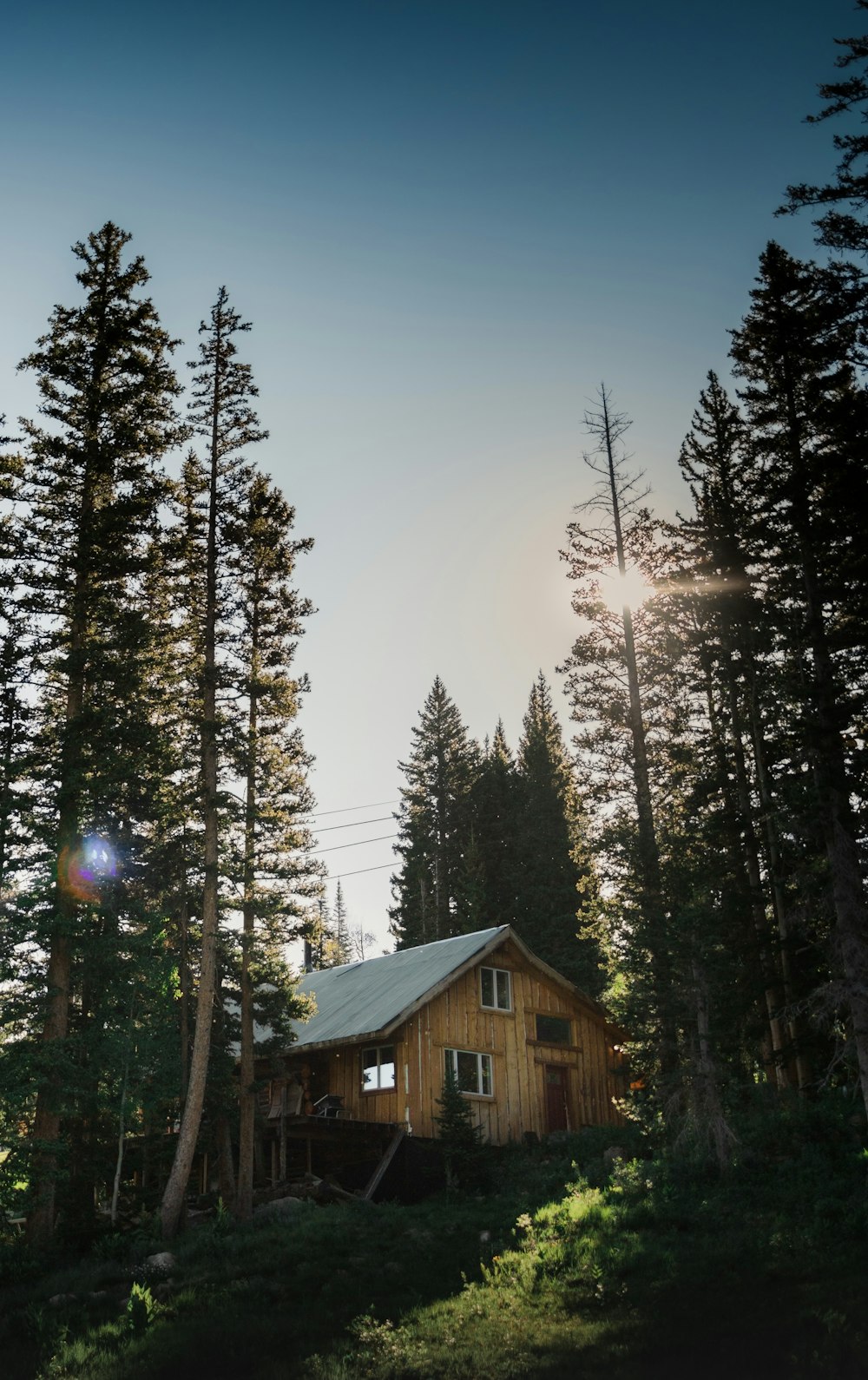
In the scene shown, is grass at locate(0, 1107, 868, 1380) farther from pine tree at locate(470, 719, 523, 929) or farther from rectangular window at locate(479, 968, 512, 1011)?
pine tree at locate(470, 719, 523, 929)

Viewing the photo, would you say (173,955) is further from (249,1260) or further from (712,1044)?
(712,1044)

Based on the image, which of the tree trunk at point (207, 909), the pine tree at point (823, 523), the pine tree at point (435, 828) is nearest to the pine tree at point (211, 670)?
the tree trunk at point (207, 909)

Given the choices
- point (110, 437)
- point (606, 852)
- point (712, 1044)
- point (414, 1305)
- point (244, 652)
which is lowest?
point (414, 1305)

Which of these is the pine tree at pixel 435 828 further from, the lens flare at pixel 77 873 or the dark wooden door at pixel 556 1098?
the lens flare at pixel 77 873

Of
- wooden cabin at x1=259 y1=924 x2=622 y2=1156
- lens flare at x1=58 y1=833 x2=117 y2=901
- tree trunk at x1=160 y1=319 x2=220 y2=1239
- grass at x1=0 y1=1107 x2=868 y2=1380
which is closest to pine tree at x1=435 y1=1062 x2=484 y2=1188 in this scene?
wooden cabin at x1=259 y1=924 x2=622 y2=1156

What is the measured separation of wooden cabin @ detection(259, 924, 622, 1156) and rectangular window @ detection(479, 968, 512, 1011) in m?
0.04

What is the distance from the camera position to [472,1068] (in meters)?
32.6

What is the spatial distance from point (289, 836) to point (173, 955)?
17.6 ft

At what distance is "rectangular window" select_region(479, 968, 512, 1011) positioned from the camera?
33.9m

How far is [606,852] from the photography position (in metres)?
26.6

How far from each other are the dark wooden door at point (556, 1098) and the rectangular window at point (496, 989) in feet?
8.60

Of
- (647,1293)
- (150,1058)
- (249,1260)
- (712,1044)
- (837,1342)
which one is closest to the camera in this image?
(837,1342)

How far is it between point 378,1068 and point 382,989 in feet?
10.6

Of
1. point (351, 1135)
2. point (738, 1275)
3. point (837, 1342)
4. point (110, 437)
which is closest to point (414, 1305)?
point (738, 1275)
